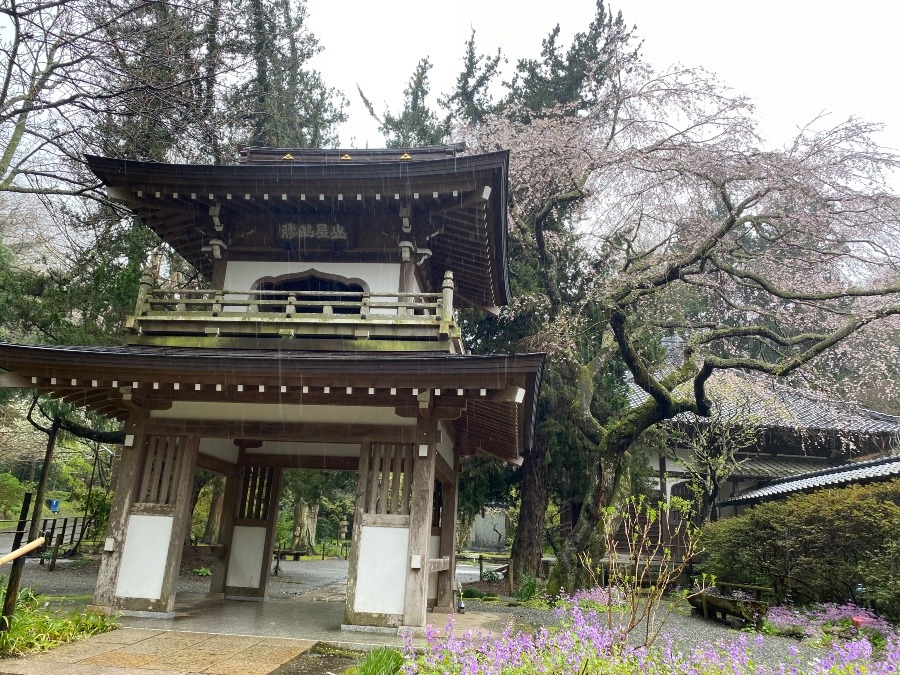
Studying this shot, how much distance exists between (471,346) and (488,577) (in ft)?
24.6

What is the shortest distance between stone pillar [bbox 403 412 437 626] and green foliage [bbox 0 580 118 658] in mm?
3456

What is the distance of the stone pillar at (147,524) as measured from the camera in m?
8.02

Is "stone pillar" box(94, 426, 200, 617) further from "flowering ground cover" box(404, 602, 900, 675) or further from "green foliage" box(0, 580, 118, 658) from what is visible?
"flowering ground cover" box(404, 602, 900, 675)

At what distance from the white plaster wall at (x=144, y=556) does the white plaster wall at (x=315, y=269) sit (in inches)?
→ 146

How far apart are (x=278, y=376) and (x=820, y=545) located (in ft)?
34.2

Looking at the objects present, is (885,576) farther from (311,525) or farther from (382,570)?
(311,525)

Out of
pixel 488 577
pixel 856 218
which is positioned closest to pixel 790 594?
pixel 856 218

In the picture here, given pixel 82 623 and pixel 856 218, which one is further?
pixel 856 218

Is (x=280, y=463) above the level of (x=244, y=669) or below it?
above

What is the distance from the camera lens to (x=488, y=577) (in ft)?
65.6

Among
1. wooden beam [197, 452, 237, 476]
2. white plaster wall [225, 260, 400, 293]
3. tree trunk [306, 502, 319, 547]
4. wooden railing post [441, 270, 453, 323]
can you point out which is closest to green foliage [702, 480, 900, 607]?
wooden railing post [441, 270, 453, 323]

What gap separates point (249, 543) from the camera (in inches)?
431

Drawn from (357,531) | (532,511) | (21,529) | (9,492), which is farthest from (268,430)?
(9,492)

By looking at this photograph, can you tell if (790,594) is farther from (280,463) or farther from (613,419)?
(280,463)
